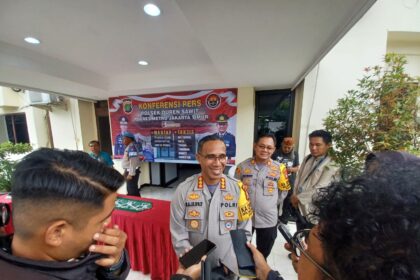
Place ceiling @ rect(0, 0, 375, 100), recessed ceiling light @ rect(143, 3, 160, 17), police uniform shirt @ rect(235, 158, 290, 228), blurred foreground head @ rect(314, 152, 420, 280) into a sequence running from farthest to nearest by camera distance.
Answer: police uniform shirt @ rect(235, 158, 290, 228) → recessed ceiling light @ rect(143, 3, 160, 17) → ceiling @ rect(0, 0, 375, 100) → blurred foreground head @ rect(314, 152, 420, 280)

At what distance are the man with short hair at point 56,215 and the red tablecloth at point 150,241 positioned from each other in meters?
1.10

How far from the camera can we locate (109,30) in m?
1.61

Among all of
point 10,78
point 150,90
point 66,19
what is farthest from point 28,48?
point 150,90

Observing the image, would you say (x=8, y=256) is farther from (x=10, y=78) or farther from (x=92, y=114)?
(x=92, y=114)

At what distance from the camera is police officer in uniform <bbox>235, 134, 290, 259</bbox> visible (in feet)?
4.74

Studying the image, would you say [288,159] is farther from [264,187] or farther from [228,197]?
[228,197]

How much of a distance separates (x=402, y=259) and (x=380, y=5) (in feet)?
11.5

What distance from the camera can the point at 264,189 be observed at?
1.46 meters

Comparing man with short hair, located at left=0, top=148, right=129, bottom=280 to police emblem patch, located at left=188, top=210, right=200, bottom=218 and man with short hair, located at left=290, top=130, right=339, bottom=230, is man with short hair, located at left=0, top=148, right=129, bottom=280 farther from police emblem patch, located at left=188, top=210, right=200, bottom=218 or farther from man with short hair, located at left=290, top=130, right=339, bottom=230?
man with short hair, located at left=290, top=130, right=339, bottom=230

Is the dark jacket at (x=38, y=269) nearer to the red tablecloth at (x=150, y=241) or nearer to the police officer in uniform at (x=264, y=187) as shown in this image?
the red tablecloth at (x=150, y=241)

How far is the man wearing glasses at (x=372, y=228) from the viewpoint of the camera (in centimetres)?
28

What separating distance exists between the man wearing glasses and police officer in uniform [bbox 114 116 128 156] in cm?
396

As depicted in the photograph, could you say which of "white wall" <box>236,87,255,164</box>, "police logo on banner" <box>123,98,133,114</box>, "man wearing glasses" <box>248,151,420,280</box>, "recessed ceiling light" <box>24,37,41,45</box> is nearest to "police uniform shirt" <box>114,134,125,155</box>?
"police logo on banner" <box>123,98,133,114</box>

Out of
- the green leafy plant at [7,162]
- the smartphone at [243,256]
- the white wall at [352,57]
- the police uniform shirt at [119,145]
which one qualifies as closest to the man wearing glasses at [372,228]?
the smartphone at [243,256]
